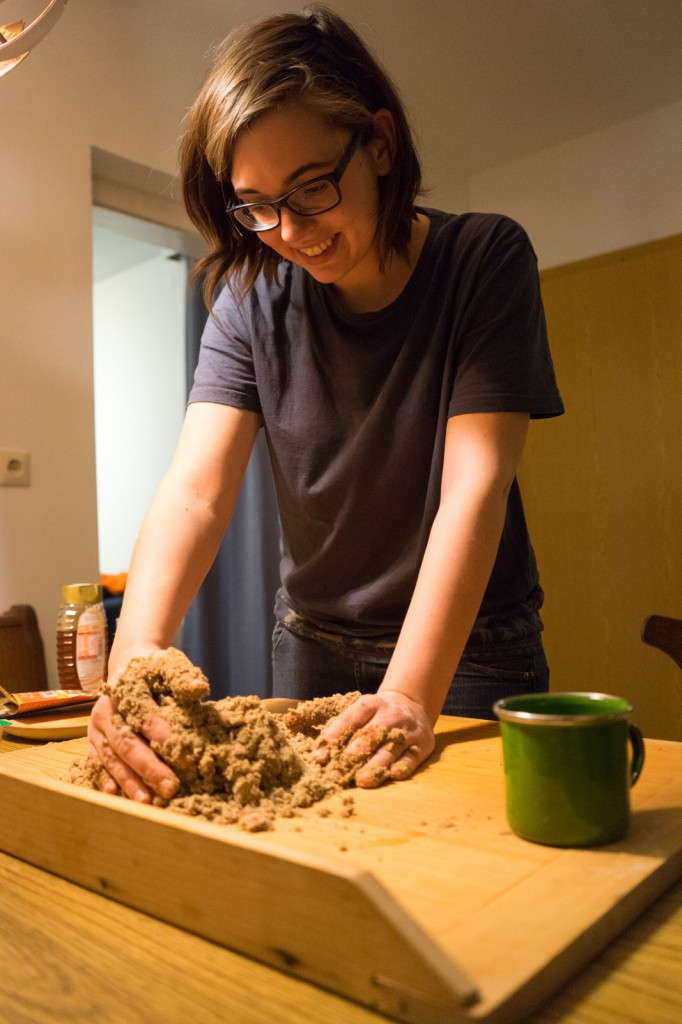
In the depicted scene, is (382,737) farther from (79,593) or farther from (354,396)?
(79,593)

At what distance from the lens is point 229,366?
128 cm

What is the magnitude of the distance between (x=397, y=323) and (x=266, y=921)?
855mm

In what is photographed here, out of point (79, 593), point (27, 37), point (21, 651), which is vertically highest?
point (27, 37)

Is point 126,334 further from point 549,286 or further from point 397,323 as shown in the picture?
point 397,323

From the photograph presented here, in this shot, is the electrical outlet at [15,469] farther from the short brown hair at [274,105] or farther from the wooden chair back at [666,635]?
the wooden chair back at [666,635]

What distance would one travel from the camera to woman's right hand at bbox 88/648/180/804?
0.76 meters

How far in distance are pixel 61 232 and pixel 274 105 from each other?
5.61 feet

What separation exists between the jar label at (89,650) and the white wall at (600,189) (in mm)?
2822

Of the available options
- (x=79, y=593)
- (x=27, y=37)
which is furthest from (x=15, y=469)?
(x=27, y=37)

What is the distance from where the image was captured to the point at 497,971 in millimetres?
463

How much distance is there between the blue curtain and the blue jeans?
179 centimetres

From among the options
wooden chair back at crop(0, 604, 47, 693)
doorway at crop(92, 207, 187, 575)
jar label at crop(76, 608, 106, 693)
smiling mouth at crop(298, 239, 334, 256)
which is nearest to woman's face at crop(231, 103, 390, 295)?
smiling mouth at crop(298, 239, 334, 256)

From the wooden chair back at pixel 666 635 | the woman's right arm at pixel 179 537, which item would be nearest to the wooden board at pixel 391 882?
the woman's right arm at pixel 179 537

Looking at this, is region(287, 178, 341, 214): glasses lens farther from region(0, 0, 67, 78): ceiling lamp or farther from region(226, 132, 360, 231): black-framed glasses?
region(0, 0, 67, 78): ceiling lamp
